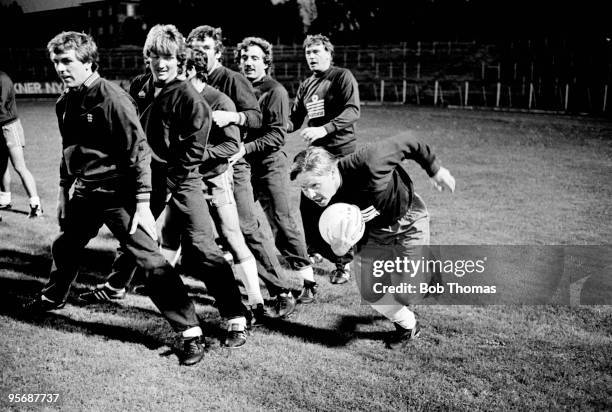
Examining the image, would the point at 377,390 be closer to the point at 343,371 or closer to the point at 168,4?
the point at 343,371

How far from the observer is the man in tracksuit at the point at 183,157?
13.1ft

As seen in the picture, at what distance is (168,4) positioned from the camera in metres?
60.7

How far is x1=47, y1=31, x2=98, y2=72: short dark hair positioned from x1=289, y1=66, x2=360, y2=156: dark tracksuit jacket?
7.95 ft

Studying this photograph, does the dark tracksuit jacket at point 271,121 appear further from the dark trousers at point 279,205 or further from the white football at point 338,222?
the white football at point 338,222

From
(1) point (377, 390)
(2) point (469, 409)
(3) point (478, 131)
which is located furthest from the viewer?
(3) point (478, 131)

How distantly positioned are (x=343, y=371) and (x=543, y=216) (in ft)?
17.0

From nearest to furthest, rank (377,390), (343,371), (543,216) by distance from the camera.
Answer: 1. (377,390)
2. (343,371)
3. (543,216)

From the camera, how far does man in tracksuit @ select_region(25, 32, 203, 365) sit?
12.7 ft

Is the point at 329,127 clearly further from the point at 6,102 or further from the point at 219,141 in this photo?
the point at 6,102

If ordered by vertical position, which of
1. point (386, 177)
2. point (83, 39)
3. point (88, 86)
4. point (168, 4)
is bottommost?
point (386, 177)

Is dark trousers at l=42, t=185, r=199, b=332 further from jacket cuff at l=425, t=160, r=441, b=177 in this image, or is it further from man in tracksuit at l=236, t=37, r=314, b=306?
jacket cuff at l=425, t=160, r=441, b=177

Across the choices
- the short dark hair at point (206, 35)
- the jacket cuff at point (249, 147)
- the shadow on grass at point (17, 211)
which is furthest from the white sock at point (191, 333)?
the shadow on grass at point (17, 211)

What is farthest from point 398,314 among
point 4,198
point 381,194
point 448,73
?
point 448,73

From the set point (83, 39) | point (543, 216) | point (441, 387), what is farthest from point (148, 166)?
point (543, 216)
